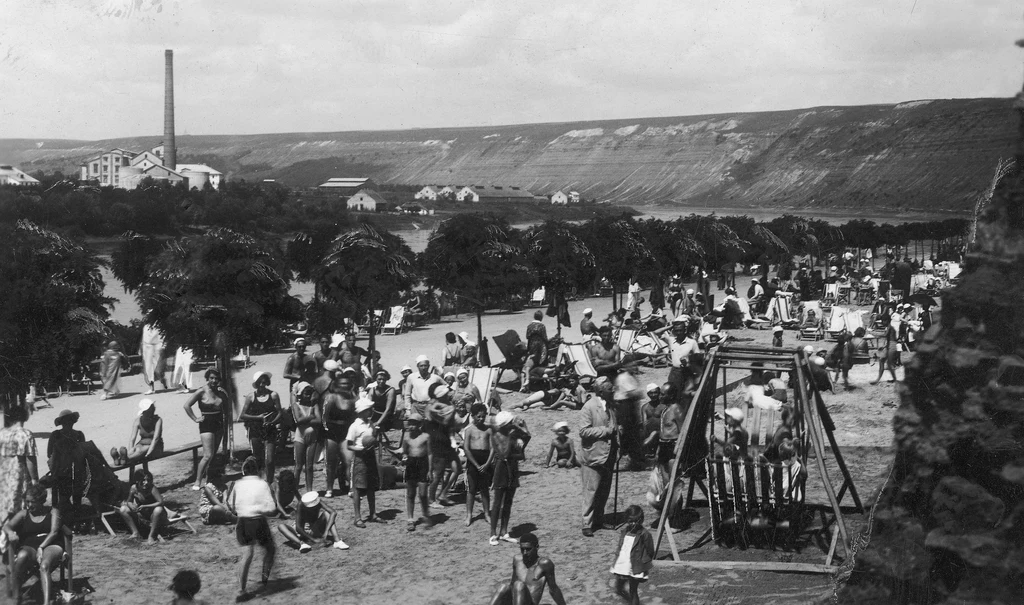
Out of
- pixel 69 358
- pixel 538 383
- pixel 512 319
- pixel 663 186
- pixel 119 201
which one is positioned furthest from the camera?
pixel 663 186

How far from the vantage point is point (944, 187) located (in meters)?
116

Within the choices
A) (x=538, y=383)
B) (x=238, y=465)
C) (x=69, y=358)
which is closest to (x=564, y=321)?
(x=538, y=383)

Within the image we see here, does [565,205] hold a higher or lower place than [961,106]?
lower

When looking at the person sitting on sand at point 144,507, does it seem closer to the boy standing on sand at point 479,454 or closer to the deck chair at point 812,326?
the boy standing on sand at point 479,454

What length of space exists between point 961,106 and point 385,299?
465 feet

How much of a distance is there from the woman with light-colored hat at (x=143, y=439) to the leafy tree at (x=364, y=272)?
19.5 ft

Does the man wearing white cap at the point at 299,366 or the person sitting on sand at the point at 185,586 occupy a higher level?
the man wearing white cap at the point at 299,366

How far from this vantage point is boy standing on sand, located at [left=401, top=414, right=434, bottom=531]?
891 cm

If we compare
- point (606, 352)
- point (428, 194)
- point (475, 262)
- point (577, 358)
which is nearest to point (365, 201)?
point (428, 194)

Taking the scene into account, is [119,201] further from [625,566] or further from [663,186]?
[663,186]

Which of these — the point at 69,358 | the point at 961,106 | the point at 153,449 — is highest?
the point at 961,106

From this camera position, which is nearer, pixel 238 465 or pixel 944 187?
pixel 238 465

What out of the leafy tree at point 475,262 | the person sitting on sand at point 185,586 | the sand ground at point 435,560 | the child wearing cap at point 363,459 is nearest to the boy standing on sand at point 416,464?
the sand ground at point 435,560

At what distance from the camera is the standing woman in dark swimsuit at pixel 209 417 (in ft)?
32.4
